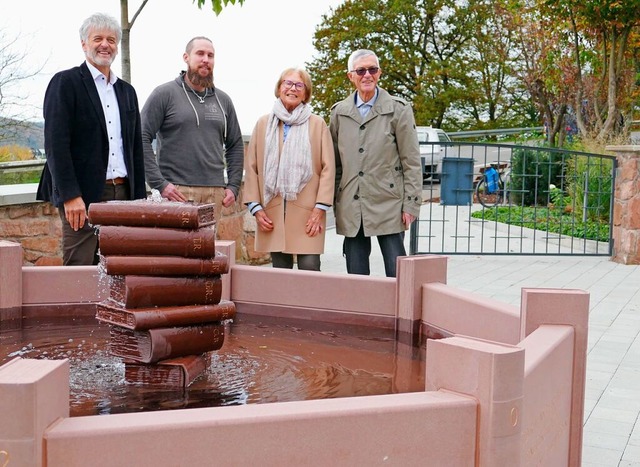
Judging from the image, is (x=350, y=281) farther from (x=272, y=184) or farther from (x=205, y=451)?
(x=205, y=451)

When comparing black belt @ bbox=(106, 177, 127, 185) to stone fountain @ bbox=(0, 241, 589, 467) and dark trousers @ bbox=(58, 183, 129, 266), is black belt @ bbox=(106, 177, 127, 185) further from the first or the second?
stone fountain @ bbox=(0, 241, 589, 467)

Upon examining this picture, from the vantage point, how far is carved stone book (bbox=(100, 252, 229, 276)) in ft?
11.4

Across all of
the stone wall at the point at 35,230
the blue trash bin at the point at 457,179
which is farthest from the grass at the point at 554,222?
the stone wall at the point at 35,230

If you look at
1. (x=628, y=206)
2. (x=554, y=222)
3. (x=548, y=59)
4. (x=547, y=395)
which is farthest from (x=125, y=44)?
(x=548, y=59)

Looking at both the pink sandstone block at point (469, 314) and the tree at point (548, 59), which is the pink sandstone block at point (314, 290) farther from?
the tree at point (548, 59)

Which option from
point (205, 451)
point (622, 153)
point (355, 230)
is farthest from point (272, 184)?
point (622, 153)

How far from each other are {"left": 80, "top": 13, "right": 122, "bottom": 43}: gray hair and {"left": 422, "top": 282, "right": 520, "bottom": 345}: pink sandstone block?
202cm

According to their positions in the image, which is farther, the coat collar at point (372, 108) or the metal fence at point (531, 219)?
the metal fence at point (531, 219)

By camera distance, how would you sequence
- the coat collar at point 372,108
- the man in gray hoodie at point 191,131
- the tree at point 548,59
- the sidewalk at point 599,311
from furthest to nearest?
the tree at point 548,59, the coat collar at point 372,108, the man in gray hoodie at point 191,131, the sidewalk at point 599,311

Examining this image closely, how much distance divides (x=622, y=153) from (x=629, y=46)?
9295mm

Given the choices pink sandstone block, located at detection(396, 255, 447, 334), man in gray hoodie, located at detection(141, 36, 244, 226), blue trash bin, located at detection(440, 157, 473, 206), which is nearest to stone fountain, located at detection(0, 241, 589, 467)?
pink sandstone block, located at detection(396, 255, 447, 334)

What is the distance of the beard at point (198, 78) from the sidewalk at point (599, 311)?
285 cm

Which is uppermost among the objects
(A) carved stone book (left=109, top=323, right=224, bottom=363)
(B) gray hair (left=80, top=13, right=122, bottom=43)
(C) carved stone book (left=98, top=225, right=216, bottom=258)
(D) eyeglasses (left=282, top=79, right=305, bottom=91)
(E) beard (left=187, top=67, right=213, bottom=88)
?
(B) gray hair (left=80, top=13, right=122, bottom=43)

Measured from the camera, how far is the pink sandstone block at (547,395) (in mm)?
2770
